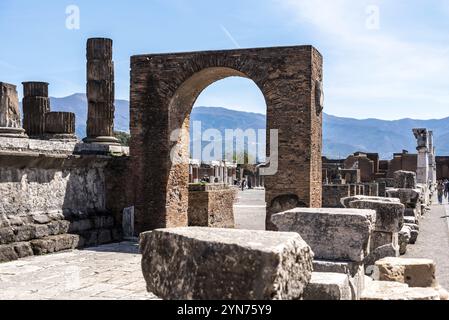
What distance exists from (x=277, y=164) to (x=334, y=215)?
17.8ft

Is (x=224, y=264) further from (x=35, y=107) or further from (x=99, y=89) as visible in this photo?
(x=35, y=107)

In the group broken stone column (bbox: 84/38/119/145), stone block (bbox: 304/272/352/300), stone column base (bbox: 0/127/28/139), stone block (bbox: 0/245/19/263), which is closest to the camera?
stone block (bbox: 304/272/352/300)

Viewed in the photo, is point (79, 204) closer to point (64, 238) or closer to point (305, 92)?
point (64, 238)

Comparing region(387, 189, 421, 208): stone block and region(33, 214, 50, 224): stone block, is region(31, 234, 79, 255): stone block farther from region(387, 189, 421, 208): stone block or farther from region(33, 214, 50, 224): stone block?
region(387, 189, 421, 208): stone block

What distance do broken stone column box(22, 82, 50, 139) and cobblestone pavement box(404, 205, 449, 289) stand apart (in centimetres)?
979

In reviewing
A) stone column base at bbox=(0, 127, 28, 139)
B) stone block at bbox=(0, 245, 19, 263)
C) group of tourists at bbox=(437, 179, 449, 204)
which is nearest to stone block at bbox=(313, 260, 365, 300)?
stone block at bbox=(0, 245, 19, 263)

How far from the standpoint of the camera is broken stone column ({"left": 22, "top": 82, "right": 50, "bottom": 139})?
47.2 feet

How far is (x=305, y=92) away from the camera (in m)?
10.7

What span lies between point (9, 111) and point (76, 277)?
5313mm

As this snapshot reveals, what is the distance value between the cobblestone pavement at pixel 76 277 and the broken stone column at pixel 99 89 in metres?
3.85

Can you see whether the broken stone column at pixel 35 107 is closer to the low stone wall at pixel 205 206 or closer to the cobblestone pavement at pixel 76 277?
the low stone wall at pixel 205 206

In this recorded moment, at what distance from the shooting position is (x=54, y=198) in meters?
10.3

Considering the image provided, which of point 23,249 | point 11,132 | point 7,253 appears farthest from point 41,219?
point 11,132

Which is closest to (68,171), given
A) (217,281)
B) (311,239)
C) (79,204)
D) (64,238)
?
(79,204)
